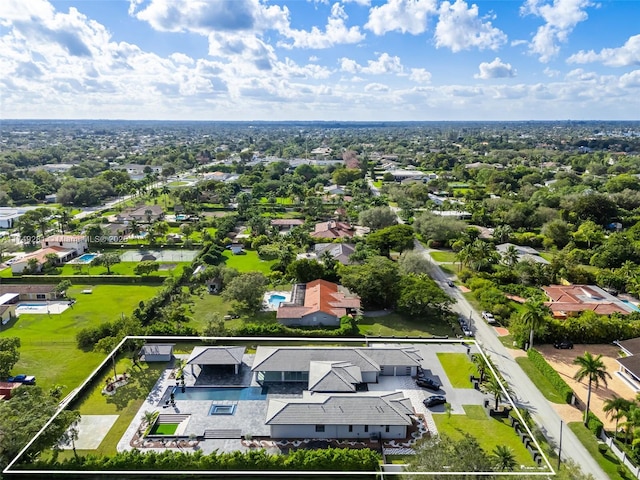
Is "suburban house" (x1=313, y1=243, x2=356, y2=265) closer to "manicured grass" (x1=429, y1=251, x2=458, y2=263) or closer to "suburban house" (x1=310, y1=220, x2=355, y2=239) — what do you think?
"suburban house" (x1=310, y1=220, x2=355, y2=239)

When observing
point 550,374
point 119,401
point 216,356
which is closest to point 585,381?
point 550,374

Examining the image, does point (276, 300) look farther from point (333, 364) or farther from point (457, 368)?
point (457, 368)

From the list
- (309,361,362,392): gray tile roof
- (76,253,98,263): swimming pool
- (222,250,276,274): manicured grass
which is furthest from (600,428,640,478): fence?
(76,253,98,263): swimming pool

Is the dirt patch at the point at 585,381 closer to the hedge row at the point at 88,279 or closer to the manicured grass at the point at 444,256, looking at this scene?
the manicured grass at the point at 444,256

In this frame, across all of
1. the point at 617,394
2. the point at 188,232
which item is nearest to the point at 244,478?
the point at 617,394

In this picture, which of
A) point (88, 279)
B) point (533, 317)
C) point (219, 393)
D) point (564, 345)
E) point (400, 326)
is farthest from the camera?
point (88, 279)

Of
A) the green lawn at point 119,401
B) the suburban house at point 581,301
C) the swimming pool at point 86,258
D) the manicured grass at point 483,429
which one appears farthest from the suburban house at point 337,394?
the swimming pool at point 86,258
